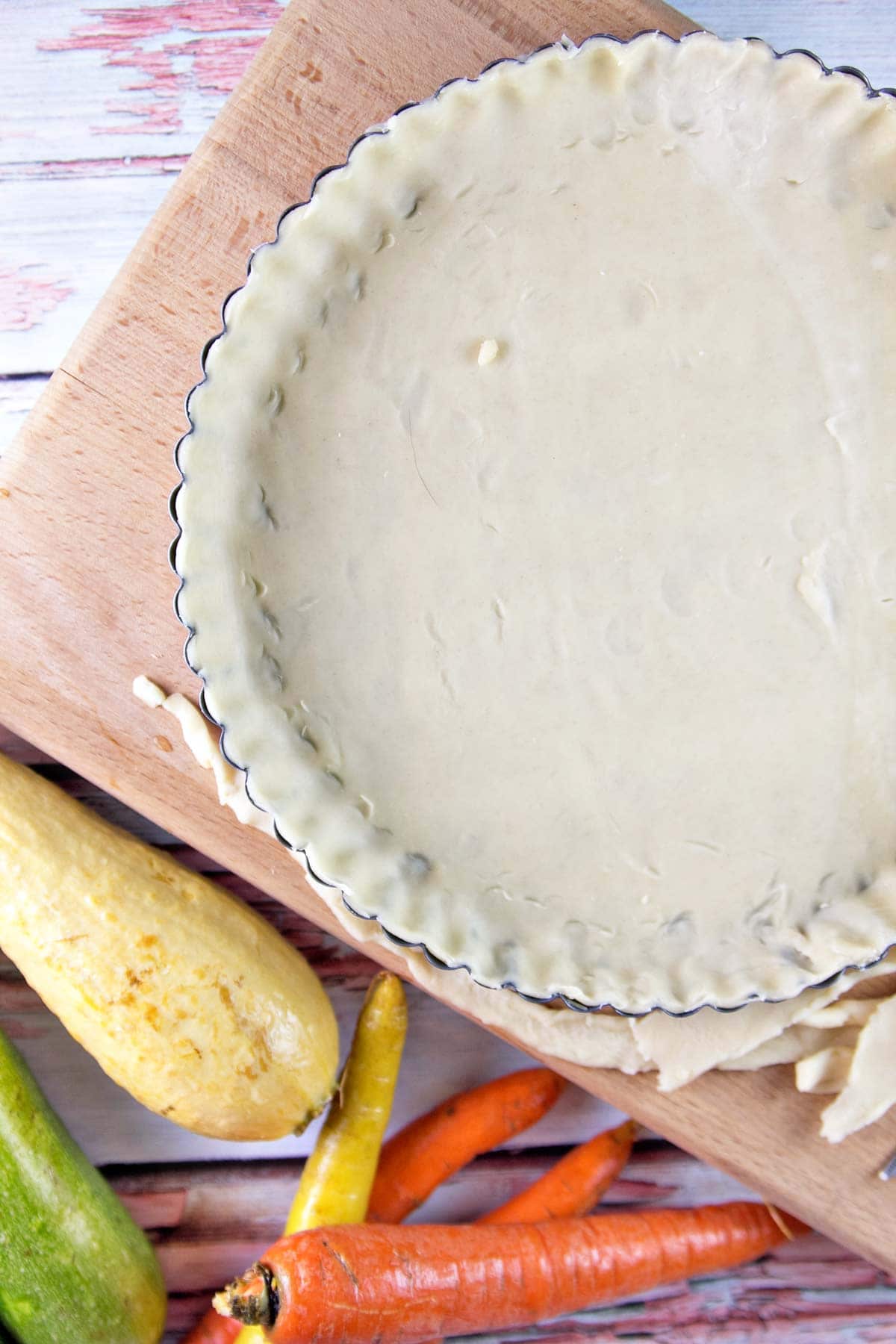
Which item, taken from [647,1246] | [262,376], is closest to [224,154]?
[262,376]

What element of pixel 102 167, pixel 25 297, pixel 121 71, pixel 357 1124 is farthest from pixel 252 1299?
pixel 121 71

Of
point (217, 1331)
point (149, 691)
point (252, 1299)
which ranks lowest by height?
point (217, 1331)

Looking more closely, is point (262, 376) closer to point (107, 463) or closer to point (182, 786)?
point (107, 463)

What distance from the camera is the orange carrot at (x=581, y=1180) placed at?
1.38 meters

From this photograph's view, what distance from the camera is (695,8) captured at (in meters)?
1.36

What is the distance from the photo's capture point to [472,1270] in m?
1.32

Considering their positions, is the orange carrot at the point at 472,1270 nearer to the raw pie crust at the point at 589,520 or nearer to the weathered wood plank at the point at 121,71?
the raw pie crust at the point at 589,520

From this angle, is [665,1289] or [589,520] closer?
[589,520]

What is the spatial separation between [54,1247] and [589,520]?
981 mm

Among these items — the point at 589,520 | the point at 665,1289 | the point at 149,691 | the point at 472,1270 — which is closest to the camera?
the point at 589,520

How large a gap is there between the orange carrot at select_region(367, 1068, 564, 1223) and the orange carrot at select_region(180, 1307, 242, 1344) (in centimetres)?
20

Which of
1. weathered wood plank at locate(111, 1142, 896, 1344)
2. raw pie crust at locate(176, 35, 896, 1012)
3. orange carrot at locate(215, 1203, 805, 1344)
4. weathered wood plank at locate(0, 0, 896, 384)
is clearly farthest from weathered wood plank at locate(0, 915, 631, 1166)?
weathered wood plank at locate(0, 0, 896, 384)

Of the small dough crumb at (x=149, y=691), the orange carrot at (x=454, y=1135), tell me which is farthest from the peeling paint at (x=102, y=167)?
the orange carrot at (x=454, y=1135)

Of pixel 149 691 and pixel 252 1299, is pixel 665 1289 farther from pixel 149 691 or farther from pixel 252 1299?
pixel 149 691
